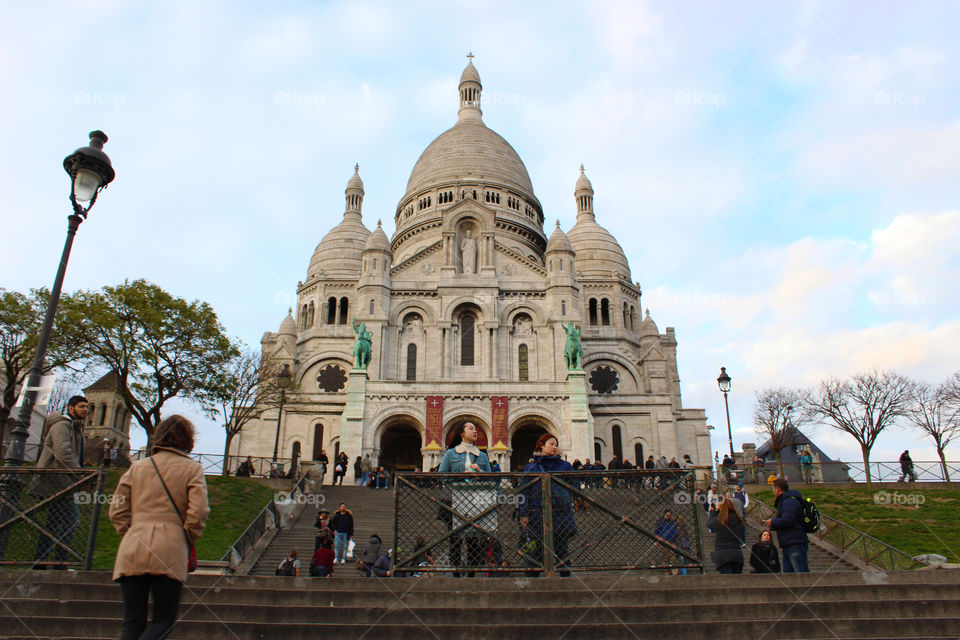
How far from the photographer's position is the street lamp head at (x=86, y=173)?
1092 centimetres

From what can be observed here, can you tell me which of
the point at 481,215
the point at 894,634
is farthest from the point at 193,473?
the point at 481,215

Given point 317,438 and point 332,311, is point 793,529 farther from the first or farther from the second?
point 332,311

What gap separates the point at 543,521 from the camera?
7.86 m

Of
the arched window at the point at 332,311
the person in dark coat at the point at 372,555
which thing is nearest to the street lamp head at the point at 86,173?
the person in dark coat at the point at 372,555

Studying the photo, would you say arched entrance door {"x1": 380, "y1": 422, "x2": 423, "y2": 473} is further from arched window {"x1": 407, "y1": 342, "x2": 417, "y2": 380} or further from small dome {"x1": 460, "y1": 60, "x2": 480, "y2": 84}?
small dome {"x1": 460, "y1": 60, "x2": 480, "y2": 84}

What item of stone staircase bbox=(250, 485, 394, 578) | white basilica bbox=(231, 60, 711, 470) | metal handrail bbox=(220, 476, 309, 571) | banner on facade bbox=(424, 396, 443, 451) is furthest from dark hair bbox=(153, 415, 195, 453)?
banner on facade bbox=(424, 396, 443, 451)

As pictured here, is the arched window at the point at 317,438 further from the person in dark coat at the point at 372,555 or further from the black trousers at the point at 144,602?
the black trousers at the point at 144,602

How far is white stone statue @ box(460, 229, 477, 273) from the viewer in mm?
42219

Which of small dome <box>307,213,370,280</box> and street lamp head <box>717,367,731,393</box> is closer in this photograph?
street lamp head <box>717,367,731,393</box>

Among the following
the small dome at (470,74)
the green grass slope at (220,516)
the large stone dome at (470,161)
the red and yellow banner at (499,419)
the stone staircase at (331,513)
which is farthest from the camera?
the small dome at (470,74)

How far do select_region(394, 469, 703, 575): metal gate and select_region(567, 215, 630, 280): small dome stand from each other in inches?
1649

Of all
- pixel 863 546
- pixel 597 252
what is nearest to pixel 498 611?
pixel 863 546

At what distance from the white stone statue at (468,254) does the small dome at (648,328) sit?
42.6ft

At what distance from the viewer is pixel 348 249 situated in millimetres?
50969
